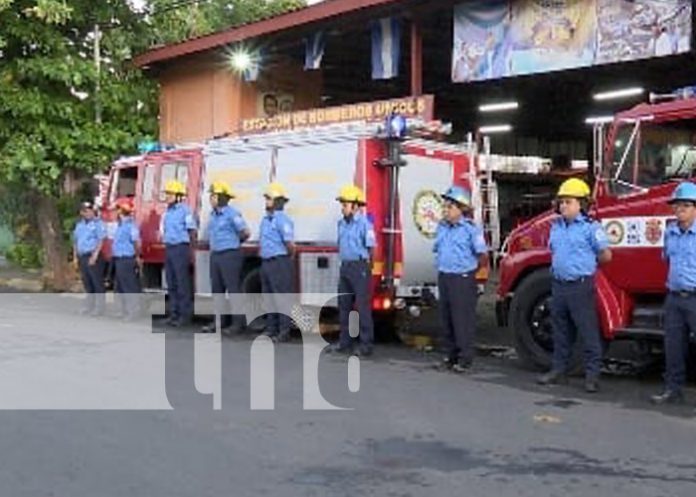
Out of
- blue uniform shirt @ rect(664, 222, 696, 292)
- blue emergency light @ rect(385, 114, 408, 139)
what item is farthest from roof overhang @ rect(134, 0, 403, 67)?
blue uniform shirt @ rect(664, 222, 696, 292)

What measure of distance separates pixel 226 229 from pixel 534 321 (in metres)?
4.31

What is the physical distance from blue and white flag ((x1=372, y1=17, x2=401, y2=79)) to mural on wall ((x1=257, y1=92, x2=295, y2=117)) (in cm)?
349

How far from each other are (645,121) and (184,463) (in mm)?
5253

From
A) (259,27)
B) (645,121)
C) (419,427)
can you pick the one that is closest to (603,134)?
(645,121)

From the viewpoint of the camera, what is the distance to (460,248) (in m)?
9.96

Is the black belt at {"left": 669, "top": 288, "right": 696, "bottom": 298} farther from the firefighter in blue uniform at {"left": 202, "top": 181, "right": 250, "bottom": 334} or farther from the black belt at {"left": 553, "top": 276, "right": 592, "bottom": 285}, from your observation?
the firefighter in blue uniform at {"left": 202, "top": 181, "right": 250, "bottom": 334}

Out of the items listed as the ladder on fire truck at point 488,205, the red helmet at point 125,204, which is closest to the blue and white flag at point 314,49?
the red helmet at point 125,204

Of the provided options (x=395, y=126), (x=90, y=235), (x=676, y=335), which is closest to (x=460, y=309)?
(x=676, y=335)

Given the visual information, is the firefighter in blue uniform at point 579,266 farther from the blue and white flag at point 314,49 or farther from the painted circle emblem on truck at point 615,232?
the blue and white flag at point 314,49

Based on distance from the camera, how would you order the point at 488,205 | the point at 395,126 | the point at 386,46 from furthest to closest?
the point at 386,46 → the point at 488,205 → the point at 395,126

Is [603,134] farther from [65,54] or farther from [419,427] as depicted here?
[65,54]

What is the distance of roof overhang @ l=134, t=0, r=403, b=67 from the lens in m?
14.5

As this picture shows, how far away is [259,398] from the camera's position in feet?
26.9

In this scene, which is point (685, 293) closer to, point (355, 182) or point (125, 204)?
point (355, 182)
